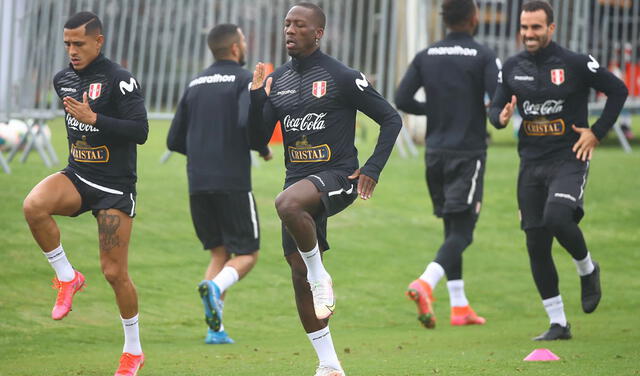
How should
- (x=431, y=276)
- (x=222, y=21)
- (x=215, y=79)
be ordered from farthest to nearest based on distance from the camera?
(x=222, y=21) → (x=215, y=79) → (x=431, y=276)

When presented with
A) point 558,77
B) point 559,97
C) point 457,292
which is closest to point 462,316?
point 457,292

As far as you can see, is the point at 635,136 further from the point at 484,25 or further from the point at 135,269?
the point at 135,269

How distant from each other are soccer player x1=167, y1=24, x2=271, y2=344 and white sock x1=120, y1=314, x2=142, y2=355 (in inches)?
76.7

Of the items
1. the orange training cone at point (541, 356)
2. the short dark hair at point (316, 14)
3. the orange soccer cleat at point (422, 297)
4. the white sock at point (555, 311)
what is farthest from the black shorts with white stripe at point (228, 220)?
the orange training cone at point (541, 356)

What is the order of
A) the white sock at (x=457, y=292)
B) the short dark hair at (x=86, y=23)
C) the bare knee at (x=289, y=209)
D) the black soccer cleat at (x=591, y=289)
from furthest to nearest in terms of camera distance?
the white sock at (x=457, y=292) → the black soccer cleat at (x=591, y=289) → the short dark hair at (x=86, y=23) → the bare knee at (x=289, y=209)

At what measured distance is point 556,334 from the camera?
9.17 m

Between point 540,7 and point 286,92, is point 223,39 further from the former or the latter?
point 540,7

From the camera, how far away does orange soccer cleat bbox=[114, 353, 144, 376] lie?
739cm

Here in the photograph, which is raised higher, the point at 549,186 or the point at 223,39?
the point at 223,39

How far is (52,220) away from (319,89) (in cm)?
197

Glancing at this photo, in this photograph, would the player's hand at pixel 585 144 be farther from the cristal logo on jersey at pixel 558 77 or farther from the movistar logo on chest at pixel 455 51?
the movistar logo on chest at pixel 455 51

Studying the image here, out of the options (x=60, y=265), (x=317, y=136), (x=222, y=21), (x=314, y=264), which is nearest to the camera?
(x=314, y=264)

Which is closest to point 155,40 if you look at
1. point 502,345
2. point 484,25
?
point 484,25

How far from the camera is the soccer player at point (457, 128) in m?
10.2
